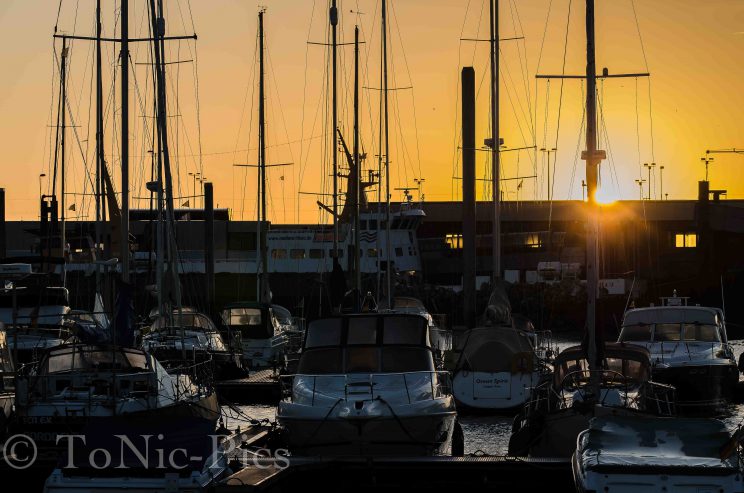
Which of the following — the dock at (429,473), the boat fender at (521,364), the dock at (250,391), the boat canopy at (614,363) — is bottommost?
the dock at (250,391)

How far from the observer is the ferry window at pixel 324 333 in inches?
971

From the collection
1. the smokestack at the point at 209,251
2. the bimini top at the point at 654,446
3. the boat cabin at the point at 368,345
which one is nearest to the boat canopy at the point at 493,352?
the boat cabin at the point at 368,345

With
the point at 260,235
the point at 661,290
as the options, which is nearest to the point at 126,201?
the point at 260,235

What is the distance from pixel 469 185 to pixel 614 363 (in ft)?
59.6

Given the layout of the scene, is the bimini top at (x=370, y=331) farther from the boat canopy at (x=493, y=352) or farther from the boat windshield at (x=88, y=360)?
the boat canopy at (x=493, y=352)

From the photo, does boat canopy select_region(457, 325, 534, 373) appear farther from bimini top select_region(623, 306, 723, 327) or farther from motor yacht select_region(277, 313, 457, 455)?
motor yacht select_region(277, 313, 457, 455)

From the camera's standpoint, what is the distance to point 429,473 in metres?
21.1

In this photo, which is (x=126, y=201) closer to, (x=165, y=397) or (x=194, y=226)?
(x=165, y=397)

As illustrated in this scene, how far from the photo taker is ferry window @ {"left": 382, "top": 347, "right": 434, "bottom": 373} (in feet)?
78.9

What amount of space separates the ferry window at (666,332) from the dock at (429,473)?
1420cm

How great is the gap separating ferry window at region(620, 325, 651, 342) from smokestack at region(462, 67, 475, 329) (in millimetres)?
9116

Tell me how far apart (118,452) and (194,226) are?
3883 inches

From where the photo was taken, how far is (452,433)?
24.1 m

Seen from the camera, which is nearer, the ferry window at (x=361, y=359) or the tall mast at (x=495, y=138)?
the ferry window at (x=361, y=359)
